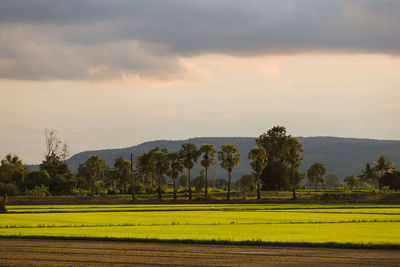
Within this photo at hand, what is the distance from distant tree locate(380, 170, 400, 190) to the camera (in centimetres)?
13475

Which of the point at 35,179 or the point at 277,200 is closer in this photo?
the point at 277,200

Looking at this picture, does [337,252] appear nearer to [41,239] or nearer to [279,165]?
[41,239]

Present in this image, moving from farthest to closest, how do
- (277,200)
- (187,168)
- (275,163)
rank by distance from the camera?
(275,163) → (187,168) → (277,200)

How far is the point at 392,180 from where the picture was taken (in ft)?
447

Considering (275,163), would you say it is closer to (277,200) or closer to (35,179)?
(277,200)

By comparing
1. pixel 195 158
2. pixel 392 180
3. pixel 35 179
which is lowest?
pixel 392 180

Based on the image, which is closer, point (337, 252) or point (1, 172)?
point (337, 252)

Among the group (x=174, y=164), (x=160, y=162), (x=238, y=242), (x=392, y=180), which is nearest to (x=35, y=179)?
(x=160, y=162)

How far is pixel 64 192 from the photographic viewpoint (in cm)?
13500

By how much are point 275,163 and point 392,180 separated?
93.7ft

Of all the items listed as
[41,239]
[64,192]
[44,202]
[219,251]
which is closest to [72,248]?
[41,239]

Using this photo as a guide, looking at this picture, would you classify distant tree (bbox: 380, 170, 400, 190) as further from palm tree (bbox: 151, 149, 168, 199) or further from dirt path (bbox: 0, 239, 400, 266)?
dirt path (bbox: 0, 239, 400, 266)

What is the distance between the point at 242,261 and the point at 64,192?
114832 mm

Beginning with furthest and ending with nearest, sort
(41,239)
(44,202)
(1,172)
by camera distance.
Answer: (1,172) → (44,202) → (41,239)
